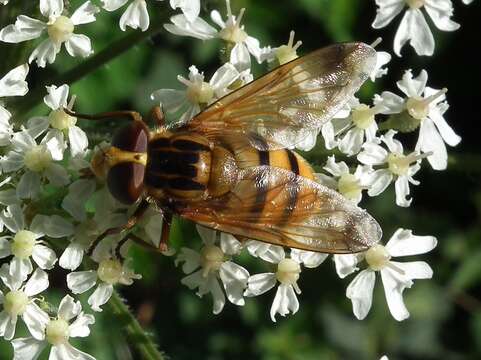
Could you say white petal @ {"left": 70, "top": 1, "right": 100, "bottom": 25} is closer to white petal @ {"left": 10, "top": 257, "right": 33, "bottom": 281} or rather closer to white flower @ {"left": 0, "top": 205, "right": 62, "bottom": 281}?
white flower @ {"left": 0, "top": 205, "right": 62, "bottom": 281}

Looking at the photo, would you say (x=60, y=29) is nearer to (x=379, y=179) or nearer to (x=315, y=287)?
(x=379, y=179)

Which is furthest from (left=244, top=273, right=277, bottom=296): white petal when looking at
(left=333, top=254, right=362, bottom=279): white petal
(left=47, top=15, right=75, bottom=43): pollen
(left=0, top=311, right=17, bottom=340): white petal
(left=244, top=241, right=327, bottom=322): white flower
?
(left=47, top=15, right=75, bottom=43): pollen

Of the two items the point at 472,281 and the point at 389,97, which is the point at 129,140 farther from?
the point at 472,281

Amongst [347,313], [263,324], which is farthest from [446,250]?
[263,324]

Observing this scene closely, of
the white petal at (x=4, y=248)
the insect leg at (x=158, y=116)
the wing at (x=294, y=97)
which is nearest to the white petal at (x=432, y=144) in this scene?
the wing at (x=294, y=97)

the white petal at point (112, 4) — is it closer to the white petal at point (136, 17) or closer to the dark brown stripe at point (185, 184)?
the white petal at point (136, 17)

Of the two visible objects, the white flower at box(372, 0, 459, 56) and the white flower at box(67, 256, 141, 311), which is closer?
the white flower at box(67, 256, 141, 311)

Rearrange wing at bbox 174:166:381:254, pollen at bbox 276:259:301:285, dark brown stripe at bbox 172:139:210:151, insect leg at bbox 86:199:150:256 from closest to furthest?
wing at bbox 174:166:381:254 < dark brown stripe at bbox 172:139:210:151 < insect leg at bbox 86:199:150:256 < pollen at bbox 276:259:301:285
